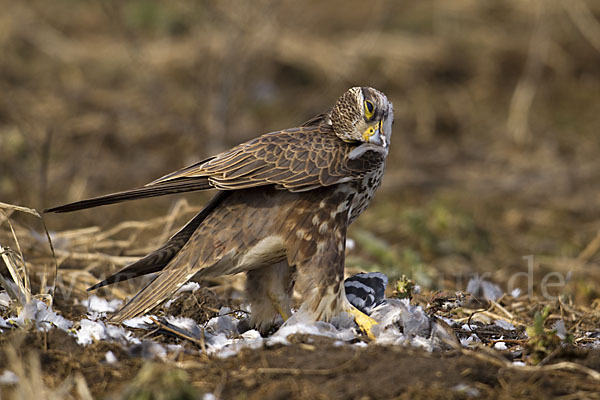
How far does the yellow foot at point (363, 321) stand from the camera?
3869 millimetres

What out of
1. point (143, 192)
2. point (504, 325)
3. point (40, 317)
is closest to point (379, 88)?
point (504, 325)

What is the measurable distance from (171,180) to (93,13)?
9.50 m

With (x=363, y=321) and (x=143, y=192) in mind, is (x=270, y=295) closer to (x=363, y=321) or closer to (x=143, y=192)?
(x=363, y=321)

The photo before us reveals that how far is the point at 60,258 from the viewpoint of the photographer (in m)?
5.40

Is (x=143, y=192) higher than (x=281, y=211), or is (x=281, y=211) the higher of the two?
(x=143, y=192)

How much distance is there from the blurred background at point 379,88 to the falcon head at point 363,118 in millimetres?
1957

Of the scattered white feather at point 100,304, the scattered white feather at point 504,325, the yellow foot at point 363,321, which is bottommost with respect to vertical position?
the scattered white feather at point 100,304

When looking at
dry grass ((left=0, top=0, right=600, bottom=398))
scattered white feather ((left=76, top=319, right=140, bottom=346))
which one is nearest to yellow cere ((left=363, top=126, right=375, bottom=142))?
scattered white feather ((left=76, top=319, right=140, bottom=346))

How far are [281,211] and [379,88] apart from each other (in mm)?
6893

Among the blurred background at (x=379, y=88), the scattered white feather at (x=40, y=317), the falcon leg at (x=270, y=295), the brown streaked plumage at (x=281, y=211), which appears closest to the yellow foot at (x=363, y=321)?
the brown streaked plumage at (x=281, y=211)

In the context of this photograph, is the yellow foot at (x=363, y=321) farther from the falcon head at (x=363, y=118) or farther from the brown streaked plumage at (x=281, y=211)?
the falcon head at (x=363, y=118)

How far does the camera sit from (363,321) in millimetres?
3918

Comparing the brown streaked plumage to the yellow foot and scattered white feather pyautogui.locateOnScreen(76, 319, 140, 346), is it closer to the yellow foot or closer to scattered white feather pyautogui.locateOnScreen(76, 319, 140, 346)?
the yellow foot

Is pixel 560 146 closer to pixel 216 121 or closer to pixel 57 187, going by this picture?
pixel 216 121
